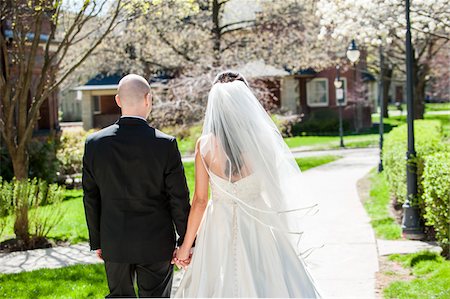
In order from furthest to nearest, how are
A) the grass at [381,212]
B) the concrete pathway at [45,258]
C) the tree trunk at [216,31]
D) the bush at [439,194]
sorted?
the tree trunk at [216,31], the grass at [381,212], the concrete pathway at [45,258], the bush at [439,194]

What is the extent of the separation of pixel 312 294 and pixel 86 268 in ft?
14.9

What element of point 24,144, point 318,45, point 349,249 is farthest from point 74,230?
point 318,45

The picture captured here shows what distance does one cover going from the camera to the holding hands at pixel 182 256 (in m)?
4.98

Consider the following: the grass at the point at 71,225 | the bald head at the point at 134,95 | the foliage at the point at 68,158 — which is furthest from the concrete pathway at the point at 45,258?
the foliage at the point at 68,158

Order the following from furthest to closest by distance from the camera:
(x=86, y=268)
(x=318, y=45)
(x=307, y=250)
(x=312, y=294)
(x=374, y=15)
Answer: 1. (x=318, y=45)
2. (x=374, y=15)
3. (x=86, y=268)
4. (x=307, y=250)
5. (x=312, y=294)

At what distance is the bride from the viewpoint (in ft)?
15.8

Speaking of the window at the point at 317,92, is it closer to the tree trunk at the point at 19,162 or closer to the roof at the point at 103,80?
the roof at the point at 103,80

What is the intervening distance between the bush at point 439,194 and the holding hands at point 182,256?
415cm

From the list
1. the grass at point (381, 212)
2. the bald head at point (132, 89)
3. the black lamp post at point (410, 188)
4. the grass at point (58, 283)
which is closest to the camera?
the bald head at point (132, 89)

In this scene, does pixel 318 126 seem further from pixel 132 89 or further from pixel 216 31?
pixel 132 89

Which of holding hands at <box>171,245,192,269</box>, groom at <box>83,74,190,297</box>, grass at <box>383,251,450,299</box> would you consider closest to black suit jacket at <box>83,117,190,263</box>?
groom at <box>83,74,190,297</box>

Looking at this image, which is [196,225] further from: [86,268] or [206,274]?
[86,268]

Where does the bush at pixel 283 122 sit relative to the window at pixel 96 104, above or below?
below

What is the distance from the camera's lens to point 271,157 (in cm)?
496
